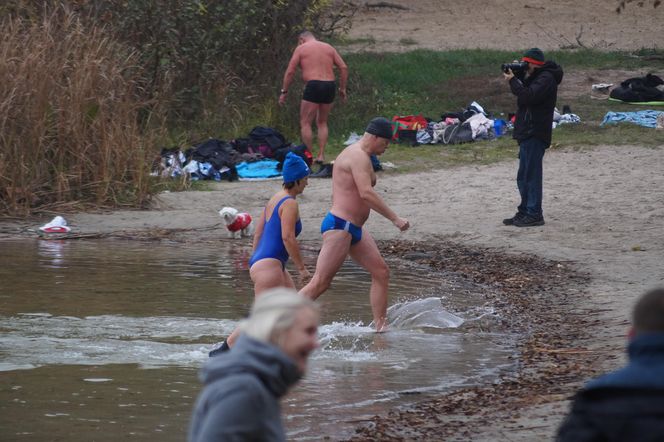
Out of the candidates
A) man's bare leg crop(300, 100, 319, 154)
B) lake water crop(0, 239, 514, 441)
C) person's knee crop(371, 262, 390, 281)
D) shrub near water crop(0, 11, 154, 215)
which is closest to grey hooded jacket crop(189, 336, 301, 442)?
lake water crop(0, 239, 514, 441)

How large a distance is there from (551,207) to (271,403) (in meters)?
11.9

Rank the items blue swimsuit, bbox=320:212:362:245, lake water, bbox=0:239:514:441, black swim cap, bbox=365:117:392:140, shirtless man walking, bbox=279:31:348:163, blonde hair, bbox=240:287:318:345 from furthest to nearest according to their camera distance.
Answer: shirtless man walking, bbox=279:31:348:163 < blue swimsuit, bbox=320:212:362:245 < black swim cap, bbox=365:117:392:140 < lake water, bbox=0:239:514:441 < blonde hair, bbox=240:287:318:345

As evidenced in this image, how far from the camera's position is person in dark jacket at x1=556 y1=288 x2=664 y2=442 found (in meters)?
3.45

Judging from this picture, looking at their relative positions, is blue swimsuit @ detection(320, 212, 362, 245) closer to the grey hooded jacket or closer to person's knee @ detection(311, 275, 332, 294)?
person's knee @ detection(311, 275, 332, 294)

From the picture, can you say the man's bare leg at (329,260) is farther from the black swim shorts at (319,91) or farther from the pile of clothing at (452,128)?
the pile of clothing at (452,128)

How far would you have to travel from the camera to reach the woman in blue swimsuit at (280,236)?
844 cm

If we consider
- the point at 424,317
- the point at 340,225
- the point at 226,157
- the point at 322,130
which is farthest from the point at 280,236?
the point at 322,130

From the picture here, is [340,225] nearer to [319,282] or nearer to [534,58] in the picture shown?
[319,282]

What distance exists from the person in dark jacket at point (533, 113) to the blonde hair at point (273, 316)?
33.1 ft

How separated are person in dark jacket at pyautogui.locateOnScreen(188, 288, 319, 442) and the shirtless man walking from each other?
14607mm

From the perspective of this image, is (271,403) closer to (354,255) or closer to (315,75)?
(354,255)

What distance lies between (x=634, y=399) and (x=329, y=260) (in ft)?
19.6

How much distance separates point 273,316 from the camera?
359cm

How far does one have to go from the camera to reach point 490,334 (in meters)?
9.82
